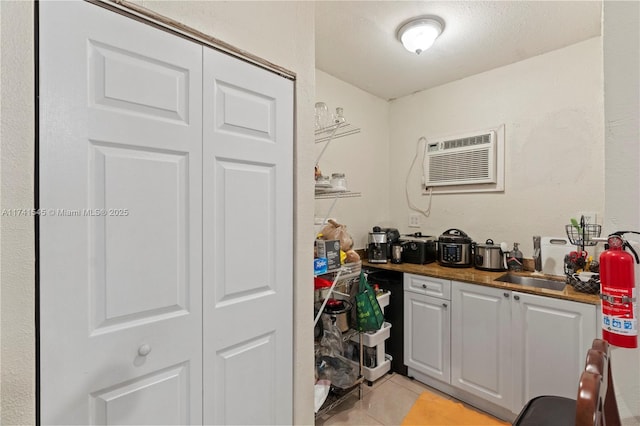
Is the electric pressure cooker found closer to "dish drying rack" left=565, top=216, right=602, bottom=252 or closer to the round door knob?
"dish drying rack" left=565, top=216, right=602, bottom=252

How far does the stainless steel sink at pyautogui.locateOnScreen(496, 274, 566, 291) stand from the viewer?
197 cm

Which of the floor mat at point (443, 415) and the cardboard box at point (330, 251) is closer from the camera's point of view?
the cardboard box at point (330, 251)

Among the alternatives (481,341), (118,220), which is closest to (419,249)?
(481,341)

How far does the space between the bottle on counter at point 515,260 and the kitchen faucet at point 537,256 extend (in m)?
0.09

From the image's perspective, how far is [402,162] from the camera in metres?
3.07

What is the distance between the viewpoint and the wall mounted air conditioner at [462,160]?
96.4 inches

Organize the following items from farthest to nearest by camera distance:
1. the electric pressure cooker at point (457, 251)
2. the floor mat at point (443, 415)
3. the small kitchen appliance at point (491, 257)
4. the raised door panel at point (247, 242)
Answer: the electric pressure cooker at point (457, 251)
the small kitchen appliance at point (491, 257)
the floor mat at point (443, 415)
the raised door panel at point (247, 242)

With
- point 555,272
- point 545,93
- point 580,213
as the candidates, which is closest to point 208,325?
point 555,272

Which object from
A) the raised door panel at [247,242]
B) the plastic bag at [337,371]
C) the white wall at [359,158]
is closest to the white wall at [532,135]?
the white wall at [359,158]

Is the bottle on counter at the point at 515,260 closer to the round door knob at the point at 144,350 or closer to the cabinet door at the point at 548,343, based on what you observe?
the cabinet door at the point at 548,343

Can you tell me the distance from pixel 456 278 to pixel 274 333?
4.58ft

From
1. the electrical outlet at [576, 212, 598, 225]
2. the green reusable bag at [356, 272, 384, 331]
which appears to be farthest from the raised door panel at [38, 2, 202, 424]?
the electrical outlet at [576, 212, 598, 225]

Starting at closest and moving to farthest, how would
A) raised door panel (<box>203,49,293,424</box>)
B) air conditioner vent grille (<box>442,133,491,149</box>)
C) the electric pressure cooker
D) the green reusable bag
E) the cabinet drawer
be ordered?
raised door panel (<box>203,49,293,424</box>) → the green reusable bag → the cabinet drawer → the electric pressure cooker → air conditioner vent grille (<box>442,133,491,149</box>)

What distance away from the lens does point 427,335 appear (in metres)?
2.23
